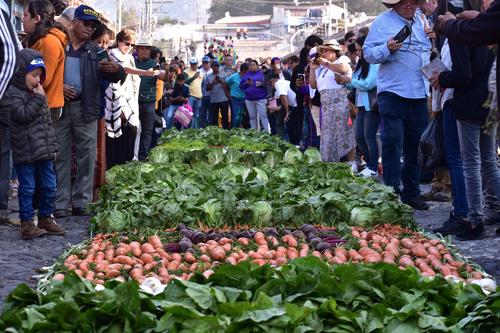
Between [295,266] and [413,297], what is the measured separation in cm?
56

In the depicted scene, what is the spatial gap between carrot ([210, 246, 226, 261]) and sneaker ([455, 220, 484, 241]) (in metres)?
2.78

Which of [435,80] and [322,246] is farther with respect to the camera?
[435,80]

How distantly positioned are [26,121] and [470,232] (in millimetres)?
3753

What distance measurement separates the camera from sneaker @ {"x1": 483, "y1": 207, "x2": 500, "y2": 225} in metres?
9.78

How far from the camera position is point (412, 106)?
35.2 feet

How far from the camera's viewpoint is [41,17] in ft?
34.8

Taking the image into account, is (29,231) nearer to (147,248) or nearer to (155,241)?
(155,241)

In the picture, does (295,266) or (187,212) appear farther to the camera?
(187,212)

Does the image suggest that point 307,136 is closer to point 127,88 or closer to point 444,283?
point 127,88

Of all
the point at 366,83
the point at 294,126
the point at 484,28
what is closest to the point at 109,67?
the point at 366,83

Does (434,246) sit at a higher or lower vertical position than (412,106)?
lower

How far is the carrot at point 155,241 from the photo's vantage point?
7220mm

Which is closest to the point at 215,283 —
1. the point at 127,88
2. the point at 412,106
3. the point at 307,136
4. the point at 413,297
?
the point at 413,297

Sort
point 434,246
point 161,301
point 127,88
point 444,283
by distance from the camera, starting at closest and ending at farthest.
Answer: point 161,301 < point 444,283 < point 434,246 < point 127,88
